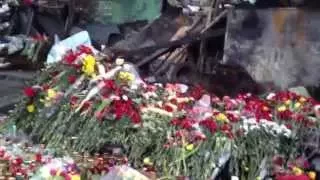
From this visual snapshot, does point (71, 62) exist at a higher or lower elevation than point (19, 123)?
higher

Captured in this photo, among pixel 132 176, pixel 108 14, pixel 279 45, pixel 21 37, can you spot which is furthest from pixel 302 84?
pixel 108 14

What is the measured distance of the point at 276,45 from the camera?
984 centimetres

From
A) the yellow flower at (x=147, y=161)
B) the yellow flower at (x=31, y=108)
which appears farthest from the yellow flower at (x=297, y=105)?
the yellow flower at (x=31, y=108)

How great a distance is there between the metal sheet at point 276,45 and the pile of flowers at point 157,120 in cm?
252

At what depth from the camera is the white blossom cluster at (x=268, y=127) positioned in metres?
6.20

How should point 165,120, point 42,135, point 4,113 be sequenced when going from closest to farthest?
point 165,120 < point 42,135 < point 4,113

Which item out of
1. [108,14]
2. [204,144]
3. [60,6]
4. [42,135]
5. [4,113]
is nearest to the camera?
[204,144]

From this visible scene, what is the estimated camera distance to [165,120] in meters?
6.39

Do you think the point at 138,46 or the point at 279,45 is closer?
the point at 279,45

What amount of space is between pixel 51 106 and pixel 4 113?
7.38 ft

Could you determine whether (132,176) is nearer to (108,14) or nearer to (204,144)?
(204,144)

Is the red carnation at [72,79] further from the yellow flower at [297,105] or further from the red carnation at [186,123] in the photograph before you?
the yellow flower at [297,105]

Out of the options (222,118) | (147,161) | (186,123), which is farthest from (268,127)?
(147,161)

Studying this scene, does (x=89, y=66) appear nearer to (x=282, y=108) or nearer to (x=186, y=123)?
(x=186, y=123)
